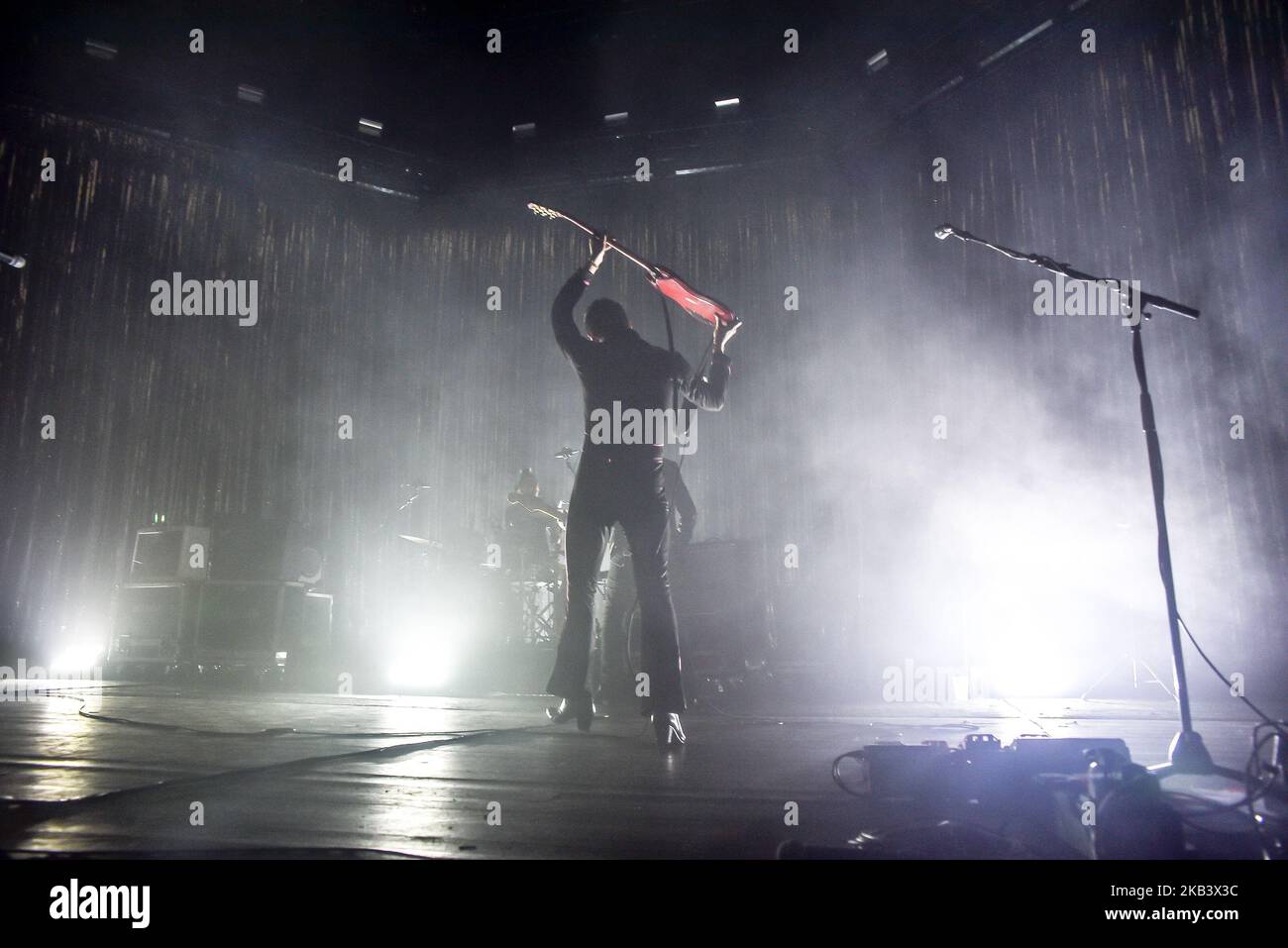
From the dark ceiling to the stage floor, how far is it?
695 cm

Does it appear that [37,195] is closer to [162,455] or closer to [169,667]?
[162,455]

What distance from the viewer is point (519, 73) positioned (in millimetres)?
7973

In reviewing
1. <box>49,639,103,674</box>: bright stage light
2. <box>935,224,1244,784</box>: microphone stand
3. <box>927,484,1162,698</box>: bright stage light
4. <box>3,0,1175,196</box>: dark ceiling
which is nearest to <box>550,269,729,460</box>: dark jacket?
<box>935,224,1244,784</box>: microphone stand

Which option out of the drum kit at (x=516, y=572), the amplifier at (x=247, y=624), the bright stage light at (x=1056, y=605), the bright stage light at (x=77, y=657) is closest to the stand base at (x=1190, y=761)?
the bright stage light at (x=1056, y=605)

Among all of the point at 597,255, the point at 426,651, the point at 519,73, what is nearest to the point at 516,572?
the point at 426,651

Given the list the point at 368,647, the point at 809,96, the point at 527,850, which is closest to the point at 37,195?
the point at 368,647

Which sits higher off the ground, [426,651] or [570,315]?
[570,315]

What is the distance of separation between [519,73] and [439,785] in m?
8.37

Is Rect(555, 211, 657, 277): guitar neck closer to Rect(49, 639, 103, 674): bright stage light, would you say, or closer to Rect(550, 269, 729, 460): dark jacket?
Rect(550, 269, 729, 460): dark jacket

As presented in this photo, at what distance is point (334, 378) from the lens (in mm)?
9484

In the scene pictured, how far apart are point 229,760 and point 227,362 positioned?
340 inches

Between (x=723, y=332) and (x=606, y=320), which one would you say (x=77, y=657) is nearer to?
(x=606, y=320)

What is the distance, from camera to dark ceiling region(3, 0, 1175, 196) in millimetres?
6953

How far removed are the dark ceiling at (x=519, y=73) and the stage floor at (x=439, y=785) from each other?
6.95 metres
